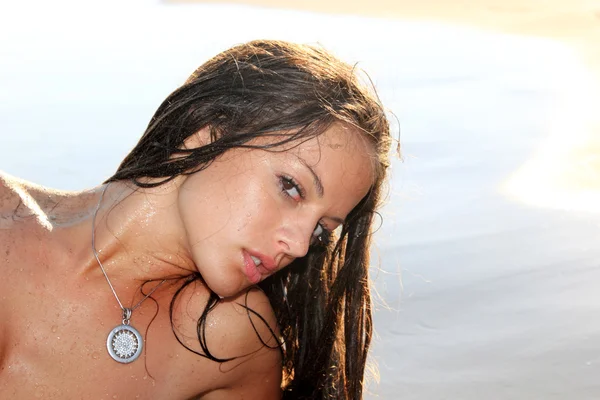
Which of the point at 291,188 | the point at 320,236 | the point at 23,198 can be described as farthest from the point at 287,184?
the point at 23,198

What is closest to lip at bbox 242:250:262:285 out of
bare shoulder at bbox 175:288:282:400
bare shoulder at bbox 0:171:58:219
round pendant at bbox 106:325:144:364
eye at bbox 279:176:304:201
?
eye at bbox 279:176:304:201

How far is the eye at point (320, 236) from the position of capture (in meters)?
3.26

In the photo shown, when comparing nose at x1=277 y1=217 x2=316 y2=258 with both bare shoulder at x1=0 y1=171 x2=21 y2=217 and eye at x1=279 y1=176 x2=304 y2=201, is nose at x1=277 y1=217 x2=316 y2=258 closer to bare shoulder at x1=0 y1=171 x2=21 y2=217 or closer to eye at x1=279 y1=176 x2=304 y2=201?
eye at x1=279 y1=176 x2=304 y2=201

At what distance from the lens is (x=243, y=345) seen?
11.1ft

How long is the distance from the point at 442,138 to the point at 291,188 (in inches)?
127

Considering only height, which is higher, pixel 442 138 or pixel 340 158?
pixel 340 158

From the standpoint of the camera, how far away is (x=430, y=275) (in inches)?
190

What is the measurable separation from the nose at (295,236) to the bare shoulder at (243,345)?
15.4 inches

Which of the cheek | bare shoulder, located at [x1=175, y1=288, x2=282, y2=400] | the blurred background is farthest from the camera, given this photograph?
the blurred background

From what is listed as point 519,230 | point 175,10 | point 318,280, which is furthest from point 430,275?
point 175,10

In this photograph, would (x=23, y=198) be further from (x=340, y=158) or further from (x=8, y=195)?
(x=340, y=158)

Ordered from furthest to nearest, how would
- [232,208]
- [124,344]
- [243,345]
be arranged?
[243,345]
[124,344]
[232,208]

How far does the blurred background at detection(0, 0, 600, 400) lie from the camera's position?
4.34 metres

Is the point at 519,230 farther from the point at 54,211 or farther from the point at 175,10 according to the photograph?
the point at 175,10
